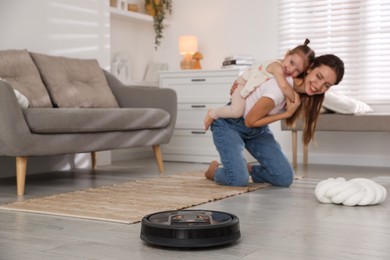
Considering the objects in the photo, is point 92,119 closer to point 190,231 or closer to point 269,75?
point 269,75

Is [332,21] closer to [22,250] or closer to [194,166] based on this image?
[194,166]

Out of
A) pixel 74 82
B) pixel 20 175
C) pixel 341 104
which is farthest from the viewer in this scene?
pixel 341 104

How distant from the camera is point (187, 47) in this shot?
5164 mm

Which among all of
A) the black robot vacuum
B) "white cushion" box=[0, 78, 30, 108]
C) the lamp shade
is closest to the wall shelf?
the lamp shade

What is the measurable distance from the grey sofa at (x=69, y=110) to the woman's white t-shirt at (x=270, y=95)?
Answer: 0.89m

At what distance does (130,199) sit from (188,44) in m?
2.70

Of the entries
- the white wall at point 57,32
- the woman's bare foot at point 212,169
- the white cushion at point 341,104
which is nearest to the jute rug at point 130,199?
the woman's bare foot at point 212,169

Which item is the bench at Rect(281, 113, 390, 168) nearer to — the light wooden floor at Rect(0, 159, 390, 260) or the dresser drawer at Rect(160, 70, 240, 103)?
the dresser drawer at Rect(160, 70, 240, 103)

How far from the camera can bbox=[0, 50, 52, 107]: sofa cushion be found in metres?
3.44

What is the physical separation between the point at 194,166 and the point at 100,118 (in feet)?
4.15

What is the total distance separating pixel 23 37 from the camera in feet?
12.8

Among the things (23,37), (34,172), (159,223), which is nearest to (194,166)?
(34,172)

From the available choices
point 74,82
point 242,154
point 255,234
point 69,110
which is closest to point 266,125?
point 242,154

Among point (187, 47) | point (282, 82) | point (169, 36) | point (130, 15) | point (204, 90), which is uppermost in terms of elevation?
point (130, 15)
